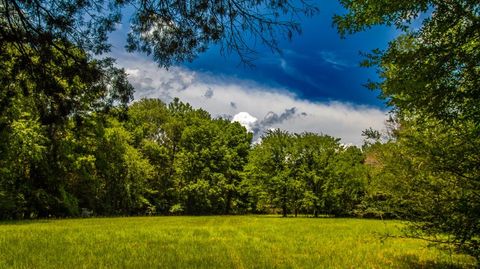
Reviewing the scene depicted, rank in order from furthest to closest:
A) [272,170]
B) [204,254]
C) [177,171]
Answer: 1. [177,171]
2. [272,170]
3. [204,254]

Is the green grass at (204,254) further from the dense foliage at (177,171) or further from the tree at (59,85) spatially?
the dense foliage at (177,171)

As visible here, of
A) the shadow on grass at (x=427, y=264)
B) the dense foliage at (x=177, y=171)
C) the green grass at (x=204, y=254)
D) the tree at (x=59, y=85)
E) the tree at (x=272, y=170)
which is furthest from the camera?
the tree at (x=272, y=170)

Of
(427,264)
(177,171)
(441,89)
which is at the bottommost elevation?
(427,264)

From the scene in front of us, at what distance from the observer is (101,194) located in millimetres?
51312

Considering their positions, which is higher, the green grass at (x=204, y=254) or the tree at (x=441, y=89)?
the tree at (x=441, y=89)

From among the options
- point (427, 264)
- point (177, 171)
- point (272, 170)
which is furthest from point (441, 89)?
point (177, 171)

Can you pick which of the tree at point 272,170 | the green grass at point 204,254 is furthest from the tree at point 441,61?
the tree at point 272,170

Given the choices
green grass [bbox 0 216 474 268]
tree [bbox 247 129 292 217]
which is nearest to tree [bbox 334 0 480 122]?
green grass [bbox 0 216 474 268]

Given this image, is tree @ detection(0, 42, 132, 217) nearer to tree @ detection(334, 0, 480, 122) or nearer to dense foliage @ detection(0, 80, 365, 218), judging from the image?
tree @ detection(334, 0, 480, 122)

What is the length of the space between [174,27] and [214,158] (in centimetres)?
5707

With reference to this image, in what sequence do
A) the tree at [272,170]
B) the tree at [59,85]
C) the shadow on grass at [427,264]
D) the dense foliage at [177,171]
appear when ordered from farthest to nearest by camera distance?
the tree at [272,170] < the dense foliage at [177,171] < the shadow on grass at [427,264] < the tree at [59,85]

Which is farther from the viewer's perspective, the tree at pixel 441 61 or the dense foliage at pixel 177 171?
the dense foliage at pixel 177 171

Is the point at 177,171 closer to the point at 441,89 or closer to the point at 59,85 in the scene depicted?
the point at 59,85

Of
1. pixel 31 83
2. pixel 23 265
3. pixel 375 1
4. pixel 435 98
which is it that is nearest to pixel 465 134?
pixel 435 98
